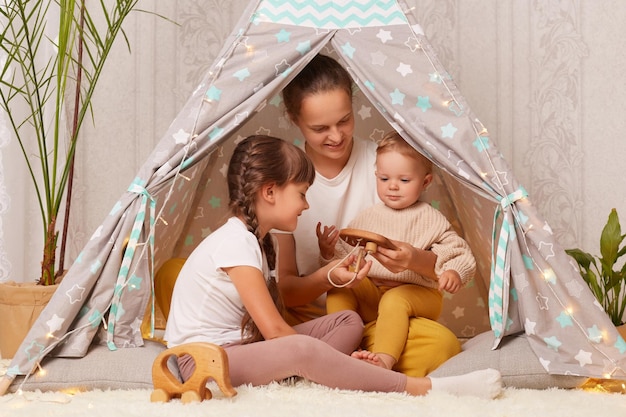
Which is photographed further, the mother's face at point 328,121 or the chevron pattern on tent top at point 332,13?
the mother's face at point 328,121

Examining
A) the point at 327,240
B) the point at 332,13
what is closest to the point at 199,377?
the point at 327,240

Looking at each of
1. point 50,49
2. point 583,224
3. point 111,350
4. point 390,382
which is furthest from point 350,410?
point 50,49

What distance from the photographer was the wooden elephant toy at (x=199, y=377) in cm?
196

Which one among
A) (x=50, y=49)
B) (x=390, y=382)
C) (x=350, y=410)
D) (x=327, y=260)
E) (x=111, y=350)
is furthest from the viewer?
(x=50, y=49)

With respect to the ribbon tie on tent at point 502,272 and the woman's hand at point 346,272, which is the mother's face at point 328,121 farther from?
the ribbon tie on tent at point 502,272

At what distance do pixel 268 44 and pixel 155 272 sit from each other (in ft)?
2.80

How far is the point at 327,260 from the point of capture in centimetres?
262

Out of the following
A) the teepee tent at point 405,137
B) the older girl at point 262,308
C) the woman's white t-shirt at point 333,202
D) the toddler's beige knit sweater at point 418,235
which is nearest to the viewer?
the older girl at point 262,308

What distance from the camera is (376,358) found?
7.34ft

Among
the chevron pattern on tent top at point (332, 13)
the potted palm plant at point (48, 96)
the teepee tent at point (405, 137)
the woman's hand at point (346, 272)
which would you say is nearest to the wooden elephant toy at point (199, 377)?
the teepee tent at point (405, 137)

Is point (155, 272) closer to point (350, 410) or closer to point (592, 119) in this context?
point (350, 410)

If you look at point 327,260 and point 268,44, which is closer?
point 268,44

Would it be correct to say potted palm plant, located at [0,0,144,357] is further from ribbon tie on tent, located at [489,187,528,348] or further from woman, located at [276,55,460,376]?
ribbon tie on tent, located at [489,187,528,348]

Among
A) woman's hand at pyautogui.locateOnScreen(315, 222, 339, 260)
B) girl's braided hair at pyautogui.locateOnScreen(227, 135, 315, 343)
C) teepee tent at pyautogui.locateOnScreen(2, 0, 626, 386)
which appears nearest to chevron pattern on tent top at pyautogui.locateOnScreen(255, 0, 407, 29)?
teepee tent at pyautogui.locateOnScreen(2, 0, 626, 386)
